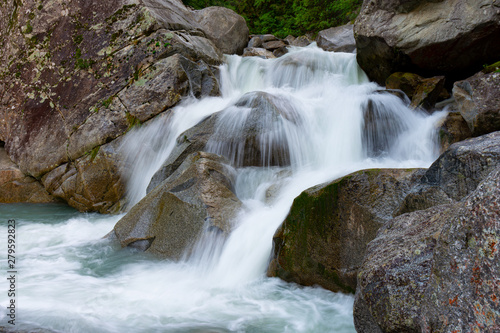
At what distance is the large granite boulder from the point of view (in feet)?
21.6

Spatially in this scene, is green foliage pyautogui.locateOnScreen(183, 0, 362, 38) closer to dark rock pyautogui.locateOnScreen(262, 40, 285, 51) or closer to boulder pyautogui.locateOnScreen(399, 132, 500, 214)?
dark rock pyautogui.locateOnScreen(262, 40, 285, 51)

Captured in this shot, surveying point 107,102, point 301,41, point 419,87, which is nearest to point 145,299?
point 107,102

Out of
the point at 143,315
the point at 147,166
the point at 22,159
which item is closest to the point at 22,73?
the point at 22,159

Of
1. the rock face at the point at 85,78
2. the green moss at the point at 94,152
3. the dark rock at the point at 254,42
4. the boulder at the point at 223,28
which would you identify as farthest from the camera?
the dark rock at the point at 254,42

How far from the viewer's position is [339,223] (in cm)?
383

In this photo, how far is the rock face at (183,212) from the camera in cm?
497

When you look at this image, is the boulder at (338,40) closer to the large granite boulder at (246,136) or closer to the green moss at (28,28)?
the large granite boulder at (246,136)

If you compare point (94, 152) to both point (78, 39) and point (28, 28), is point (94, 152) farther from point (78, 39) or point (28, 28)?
point (28, 28)

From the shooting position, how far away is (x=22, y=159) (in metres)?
8.98

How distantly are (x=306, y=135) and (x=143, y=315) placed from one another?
14.6ft

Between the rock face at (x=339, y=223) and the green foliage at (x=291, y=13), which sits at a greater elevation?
the green foliage at (x=291, y=13)

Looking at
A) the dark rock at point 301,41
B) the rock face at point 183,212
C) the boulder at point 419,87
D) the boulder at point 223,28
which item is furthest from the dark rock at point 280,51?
the rock face at point 183,212

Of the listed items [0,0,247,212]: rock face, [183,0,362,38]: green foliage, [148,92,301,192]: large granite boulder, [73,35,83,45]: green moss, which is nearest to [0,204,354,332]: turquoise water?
[148,92,301,192]: large granite boulder

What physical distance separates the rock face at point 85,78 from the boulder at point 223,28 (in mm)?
1746
